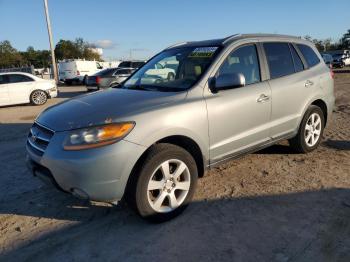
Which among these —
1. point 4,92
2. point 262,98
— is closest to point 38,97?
point 4,92

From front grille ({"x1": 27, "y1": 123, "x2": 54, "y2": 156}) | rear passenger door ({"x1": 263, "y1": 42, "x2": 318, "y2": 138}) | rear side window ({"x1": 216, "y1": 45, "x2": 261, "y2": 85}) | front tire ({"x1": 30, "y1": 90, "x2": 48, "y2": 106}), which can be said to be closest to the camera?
front grille ({"x1": 27, "y1": 123, "x2": 54, "y2": 156})

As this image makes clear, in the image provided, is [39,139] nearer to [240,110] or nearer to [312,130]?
[240,110]

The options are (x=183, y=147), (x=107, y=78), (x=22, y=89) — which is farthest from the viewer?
(x=107, y=78)

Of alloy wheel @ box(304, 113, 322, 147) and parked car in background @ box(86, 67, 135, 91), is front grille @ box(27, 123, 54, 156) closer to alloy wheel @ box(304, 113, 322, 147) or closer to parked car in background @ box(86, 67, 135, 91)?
alloy wheel @ box(304, 113, 322, 147)

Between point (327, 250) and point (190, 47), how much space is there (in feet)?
9.61

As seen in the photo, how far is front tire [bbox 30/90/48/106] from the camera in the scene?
48.3 ft

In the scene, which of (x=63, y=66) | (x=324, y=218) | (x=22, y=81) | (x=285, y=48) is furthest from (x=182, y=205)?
(x=63, y=66)

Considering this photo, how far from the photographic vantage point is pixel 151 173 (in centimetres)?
344

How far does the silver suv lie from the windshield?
17 millimetres

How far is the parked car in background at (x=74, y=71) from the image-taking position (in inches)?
1170

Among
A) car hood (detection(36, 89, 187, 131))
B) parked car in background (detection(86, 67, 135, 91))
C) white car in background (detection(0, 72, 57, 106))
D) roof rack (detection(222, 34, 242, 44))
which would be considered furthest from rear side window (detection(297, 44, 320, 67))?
parked car in background (detection(86, 67, 135, 91))

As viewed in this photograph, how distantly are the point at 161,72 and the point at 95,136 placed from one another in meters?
1.76

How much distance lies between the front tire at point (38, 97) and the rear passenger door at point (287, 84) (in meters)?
12.0

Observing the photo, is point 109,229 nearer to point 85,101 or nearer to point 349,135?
point 85,101
